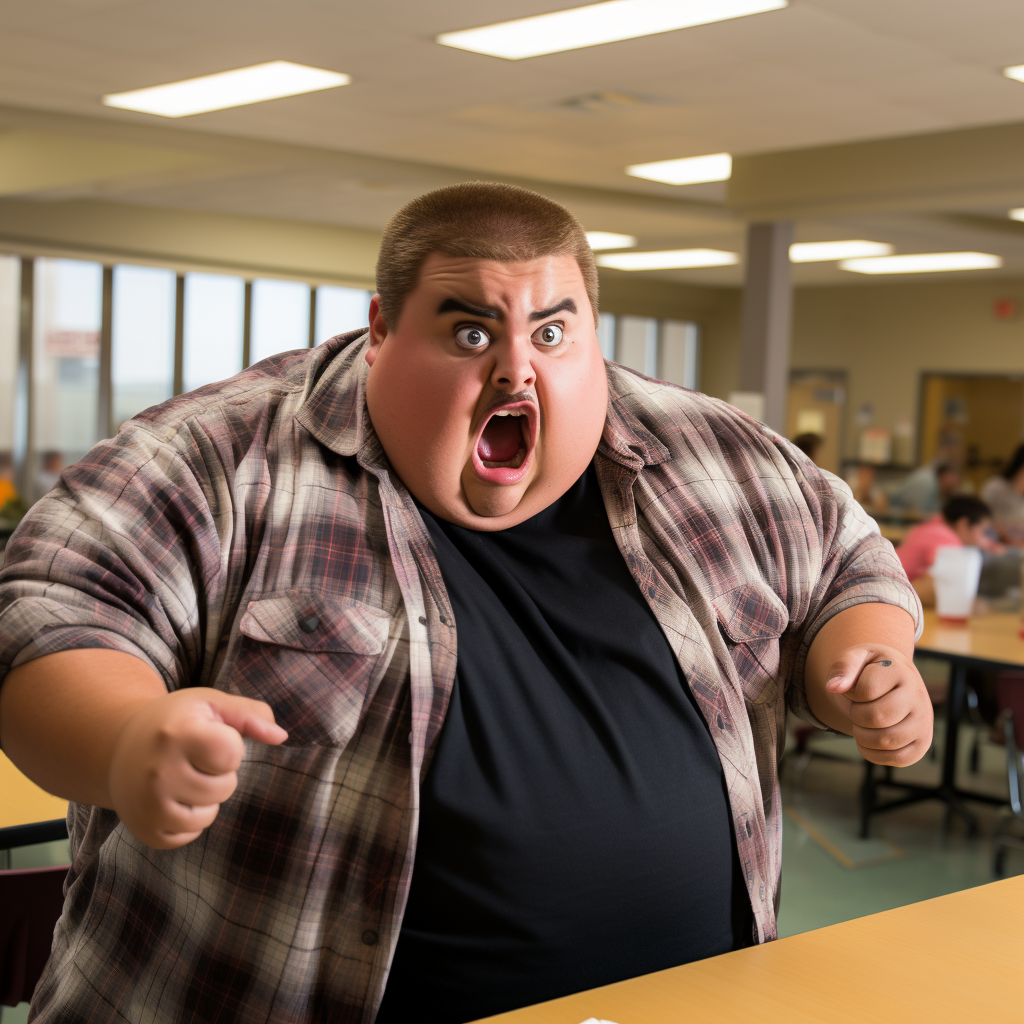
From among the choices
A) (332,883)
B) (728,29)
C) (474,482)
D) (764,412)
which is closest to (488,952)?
(332,883)

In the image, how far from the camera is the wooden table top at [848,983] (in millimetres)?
1116

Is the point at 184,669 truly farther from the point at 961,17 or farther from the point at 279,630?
the point at 961,17

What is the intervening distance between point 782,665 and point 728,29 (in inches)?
132

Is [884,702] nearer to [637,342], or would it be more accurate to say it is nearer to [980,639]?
[980,639]

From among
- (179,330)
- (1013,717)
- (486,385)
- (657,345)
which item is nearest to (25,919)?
(486,385)

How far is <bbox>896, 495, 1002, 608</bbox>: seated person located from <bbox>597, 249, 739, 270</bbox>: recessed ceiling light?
17.7 feet

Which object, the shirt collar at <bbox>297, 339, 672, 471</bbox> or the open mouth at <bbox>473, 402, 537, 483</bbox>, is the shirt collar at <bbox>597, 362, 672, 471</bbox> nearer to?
the shirt collar at <bbox>297, 339, 672, 471</bbox>

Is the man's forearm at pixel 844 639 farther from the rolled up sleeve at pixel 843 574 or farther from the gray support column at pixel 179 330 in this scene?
the gray support column at pixel 179 330

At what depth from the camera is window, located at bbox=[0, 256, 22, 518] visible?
367 inches

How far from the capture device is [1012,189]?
Result: 6496 mm

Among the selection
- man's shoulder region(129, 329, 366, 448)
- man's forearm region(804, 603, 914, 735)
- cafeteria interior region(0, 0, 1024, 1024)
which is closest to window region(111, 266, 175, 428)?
cafeteria interior region(0, 0, 1024, 1024)

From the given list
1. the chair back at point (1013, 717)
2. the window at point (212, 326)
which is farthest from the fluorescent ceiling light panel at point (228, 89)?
the window at point (212, 326)

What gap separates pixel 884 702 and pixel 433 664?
17.9 inches

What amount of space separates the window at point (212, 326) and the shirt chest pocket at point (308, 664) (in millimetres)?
9227
